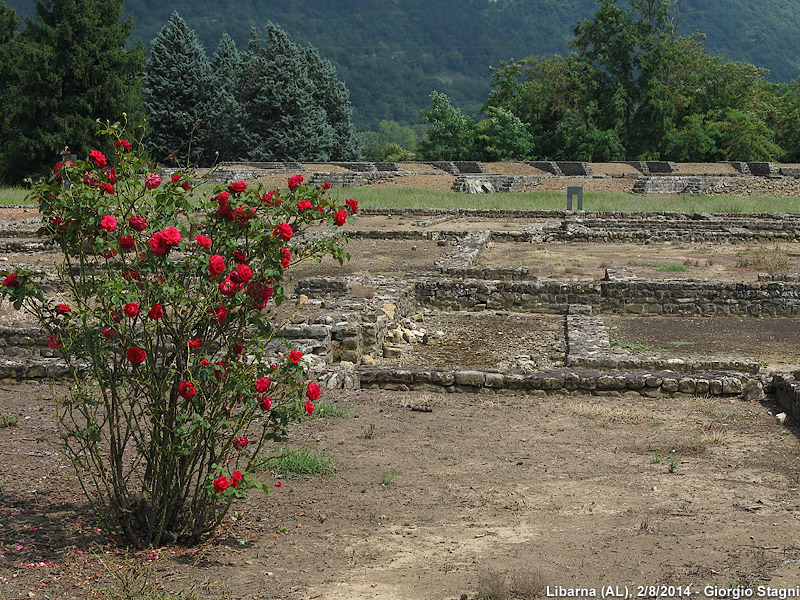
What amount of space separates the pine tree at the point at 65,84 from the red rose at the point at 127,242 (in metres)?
35.9

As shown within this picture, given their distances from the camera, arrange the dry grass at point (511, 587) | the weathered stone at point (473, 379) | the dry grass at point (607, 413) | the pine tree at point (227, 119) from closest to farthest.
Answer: the dry grass at point (511, 587) → the dry grass at point (607, 413) → the weathered stone at point (473, 379) → the pine tree at point (227, 119)

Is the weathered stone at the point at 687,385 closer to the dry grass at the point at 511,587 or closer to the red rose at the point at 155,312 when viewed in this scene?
the dry grass at the point at 511,587

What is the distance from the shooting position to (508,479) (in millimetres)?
5656

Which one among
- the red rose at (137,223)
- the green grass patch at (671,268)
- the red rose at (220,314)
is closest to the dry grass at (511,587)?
the red rose at (220,314)

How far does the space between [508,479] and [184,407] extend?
2.12m

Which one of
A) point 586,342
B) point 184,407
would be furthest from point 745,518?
point 586,342

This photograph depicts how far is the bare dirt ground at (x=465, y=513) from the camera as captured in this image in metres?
4.17

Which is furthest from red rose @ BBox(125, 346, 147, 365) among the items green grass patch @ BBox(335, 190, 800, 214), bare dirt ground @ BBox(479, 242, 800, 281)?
green grass patch @ BBox(335, 190, 800, 214)

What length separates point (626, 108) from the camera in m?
55.1

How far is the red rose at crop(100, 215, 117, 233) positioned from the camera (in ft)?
13.8

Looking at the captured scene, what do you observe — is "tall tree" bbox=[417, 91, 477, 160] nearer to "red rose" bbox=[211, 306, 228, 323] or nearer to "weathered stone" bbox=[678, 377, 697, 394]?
"weathered stone" bbox=[678, 377, 697, 394]

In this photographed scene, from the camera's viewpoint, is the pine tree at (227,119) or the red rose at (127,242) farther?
the pine tree at (227,119)

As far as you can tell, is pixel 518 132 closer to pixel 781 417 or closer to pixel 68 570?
pixel 781 417

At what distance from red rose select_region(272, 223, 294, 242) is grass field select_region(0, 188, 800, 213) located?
2499 cm
